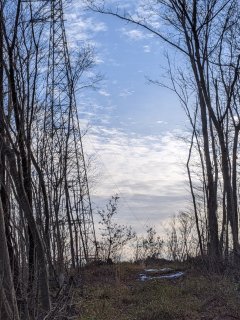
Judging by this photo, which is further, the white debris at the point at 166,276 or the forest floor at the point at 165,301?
the white debris at the point at 166,276

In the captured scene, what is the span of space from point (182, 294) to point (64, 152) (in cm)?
505

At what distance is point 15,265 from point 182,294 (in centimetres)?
487

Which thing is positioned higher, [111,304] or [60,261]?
[60,261]

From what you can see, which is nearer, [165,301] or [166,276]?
[165,301]

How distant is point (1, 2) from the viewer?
8.20 metres

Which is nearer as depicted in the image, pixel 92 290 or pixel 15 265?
pixel 15 265

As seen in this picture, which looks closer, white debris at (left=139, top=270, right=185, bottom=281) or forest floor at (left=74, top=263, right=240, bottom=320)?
forest floor at (left=74, top=263, right=240, bottom=320)

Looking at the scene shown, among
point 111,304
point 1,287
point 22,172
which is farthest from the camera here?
point 111,304

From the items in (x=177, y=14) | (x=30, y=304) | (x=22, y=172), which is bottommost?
(x=30, y=304)

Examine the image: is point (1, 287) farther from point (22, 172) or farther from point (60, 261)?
point (60, 261)

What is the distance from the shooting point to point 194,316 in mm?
9156

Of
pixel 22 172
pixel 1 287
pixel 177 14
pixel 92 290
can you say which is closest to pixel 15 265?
pixel 22 172

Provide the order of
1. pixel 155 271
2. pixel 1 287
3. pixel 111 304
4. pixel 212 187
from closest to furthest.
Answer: pixel 1 287 < pixel 111 304 < pixel 212 187 < pixel 155 271

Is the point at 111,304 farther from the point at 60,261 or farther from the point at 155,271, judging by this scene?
the point at 155,271
